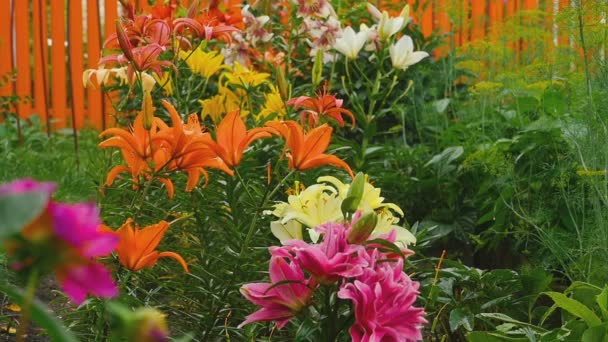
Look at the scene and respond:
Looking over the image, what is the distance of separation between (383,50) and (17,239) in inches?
116

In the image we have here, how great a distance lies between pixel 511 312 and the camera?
263 centimetres

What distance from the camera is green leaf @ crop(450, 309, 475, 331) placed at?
2299mm

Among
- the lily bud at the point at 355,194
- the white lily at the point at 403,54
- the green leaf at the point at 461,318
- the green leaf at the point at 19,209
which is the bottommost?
the green leaf at the point at 461,318

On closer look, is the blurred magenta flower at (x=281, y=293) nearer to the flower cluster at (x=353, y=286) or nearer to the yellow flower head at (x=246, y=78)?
the flower cluster at (x=353, y=286)

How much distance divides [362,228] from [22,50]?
6389 mm

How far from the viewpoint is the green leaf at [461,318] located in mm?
2299

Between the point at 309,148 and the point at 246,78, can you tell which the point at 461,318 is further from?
the point at 246,78

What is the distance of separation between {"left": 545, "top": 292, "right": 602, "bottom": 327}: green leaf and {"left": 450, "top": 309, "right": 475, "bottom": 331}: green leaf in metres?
0.24

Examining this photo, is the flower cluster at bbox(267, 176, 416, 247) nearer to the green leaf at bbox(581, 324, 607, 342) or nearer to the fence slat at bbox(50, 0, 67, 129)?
the green leaf at bbox(581, 324, 607, 342)

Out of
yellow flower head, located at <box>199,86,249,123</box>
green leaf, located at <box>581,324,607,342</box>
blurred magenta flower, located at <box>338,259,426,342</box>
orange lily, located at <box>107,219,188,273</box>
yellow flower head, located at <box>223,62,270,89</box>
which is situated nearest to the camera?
blurred magenta flower, located at <box>338,259,426,342</box>

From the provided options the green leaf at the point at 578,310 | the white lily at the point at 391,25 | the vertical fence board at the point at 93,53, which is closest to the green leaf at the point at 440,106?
the white lily at the point at 391,25

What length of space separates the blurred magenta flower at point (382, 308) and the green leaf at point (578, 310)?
0.64 meters

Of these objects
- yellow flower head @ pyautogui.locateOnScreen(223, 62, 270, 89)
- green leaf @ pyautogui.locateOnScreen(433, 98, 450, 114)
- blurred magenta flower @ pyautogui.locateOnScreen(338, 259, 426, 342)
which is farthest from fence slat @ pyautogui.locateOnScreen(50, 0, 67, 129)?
blurred magenta flower @ pyautogui.locateOnScreen(338, 259, 426, 342)

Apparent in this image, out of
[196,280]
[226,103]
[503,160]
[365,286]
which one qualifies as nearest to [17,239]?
[365,286]
